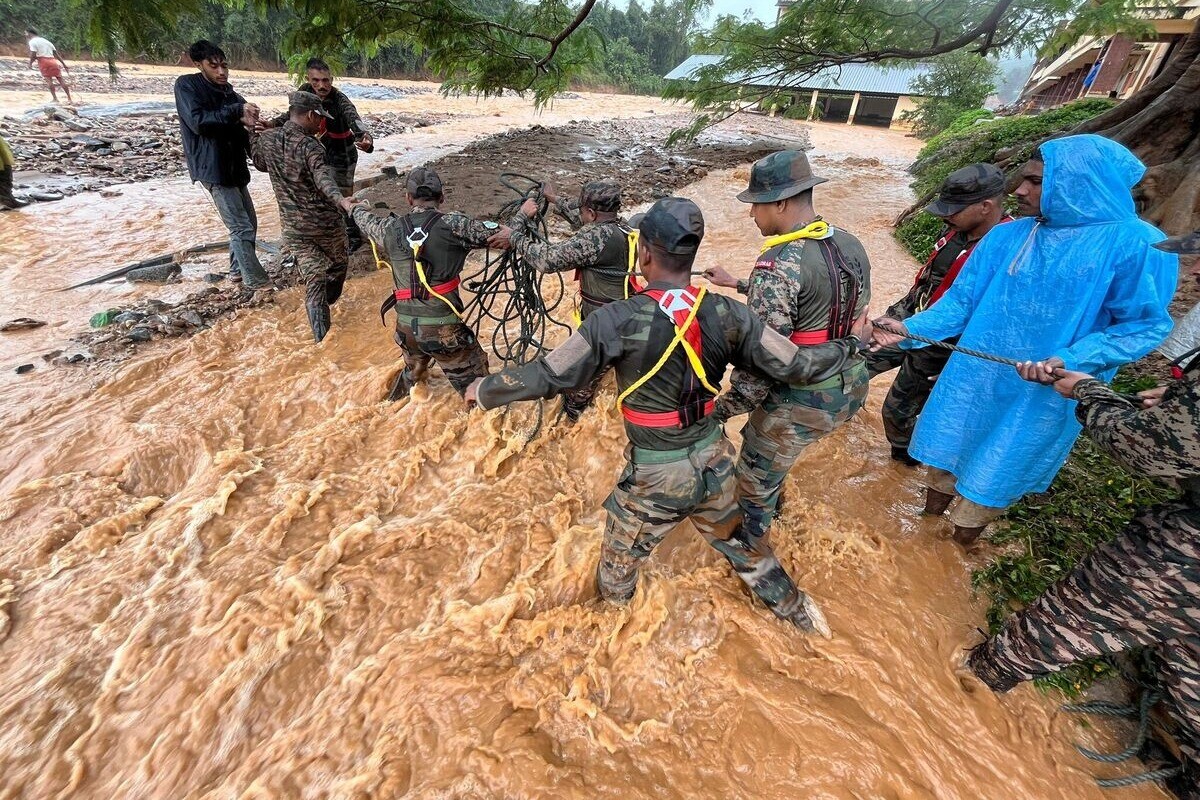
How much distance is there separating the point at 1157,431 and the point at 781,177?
1.61 m

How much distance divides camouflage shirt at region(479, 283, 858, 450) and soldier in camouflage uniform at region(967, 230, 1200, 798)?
928 millimetres

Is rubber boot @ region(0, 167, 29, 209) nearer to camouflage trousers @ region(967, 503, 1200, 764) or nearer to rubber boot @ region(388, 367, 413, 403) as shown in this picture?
rubber boot @ region(388, 367, 413, 403)

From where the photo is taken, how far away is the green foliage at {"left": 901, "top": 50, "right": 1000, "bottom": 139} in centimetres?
1877

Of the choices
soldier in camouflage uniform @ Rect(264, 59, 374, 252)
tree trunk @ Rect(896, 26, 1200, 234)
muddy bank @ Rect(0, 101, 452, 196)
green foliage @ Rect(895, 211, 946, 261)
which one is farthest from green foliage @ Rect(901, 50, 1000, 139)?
muddy bank @ Rect(0, 101, 452, 196)

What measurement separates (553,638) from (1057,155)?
10.5 ft

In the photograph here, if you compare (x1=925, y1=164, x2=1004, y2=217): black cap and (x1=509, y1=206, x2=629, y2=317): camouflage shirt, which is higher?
(x1=925, y1=164, x2=1004, y2=217): black cap

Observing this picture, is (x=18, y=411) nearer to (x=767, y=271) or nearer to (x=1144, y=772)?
(x=767, y=271)

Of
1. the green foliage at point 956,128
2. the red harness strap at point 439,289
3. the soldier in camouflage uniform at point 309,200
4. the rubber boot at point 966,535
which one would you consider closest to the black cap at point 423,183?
the red harness strap at point 439,289

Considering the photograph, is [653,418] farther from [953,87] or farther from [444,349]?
[953,87]

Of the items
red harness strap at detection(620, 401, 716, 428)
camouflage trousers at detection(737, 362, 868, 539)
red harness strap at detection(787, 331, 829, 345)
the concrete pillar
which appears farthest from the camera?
the concrete pillar

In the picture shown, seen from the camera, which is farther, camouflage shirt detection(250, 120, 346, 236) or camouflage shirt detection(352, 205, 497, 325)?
camouflage shirt detection(250, 120, 346, 236)

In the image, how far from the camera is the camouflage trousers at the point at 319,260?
A: 16.7ft

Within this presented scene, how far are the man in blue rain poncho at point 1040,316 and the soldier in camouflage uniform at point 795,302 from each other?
0.43 metres

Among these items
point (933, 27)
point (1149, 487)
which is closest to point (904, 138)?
point (933, 27)
